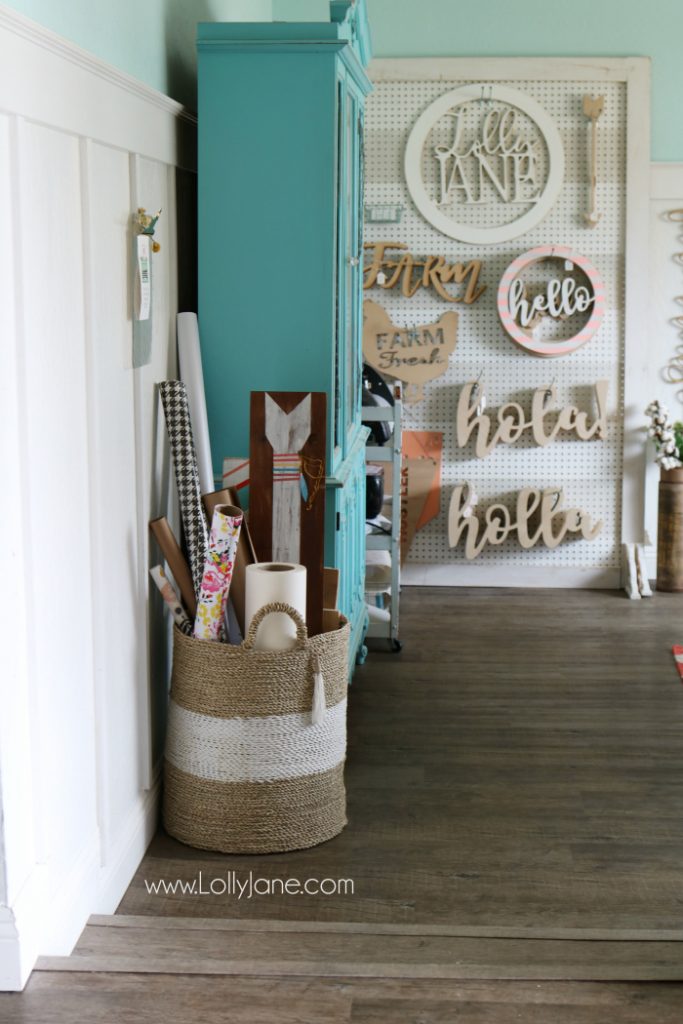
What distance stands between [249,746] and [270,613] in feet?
1.05

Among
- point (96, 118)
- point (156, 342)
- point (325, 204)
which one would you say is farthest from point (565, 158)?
point (96, 118)

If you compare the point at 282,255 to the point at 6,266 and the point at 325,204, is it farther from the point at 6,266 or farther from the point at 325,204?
the point at 6,266

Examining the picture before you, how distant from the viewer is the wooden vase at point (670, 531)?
5.90 metres

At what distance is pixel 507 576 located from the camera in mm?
6152

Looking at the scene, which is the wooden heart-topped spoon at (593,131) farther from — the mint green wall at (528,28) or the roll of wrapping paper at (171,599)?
the roll of wrapping paper at (171,599)

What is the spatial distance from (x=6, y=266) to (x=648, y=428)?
450cm

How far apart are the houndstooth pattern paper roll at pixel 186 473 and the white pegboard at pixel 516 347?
3.05 metres

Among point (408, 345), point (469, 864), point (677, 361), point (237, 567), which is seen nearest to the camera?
point (469, 864)

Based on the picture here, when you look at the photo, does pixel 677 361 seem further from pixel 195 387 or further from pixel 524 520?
pixel 195 387

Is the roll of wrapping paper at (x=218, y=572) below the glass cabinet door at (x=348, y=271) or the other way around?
below

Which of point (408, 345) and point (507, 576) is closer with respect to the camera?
point (408, 345)

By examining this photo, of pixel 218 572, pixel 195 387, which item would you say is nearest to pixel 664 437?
pixel 195 387

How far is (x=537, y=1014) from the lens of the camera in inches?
78.0

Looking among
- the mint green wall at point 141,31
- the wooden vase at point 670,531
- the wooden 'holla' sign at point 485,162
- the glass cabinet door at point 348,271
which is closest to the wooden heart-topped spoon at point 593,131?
the wooden 'holla' sign at point 485,162
